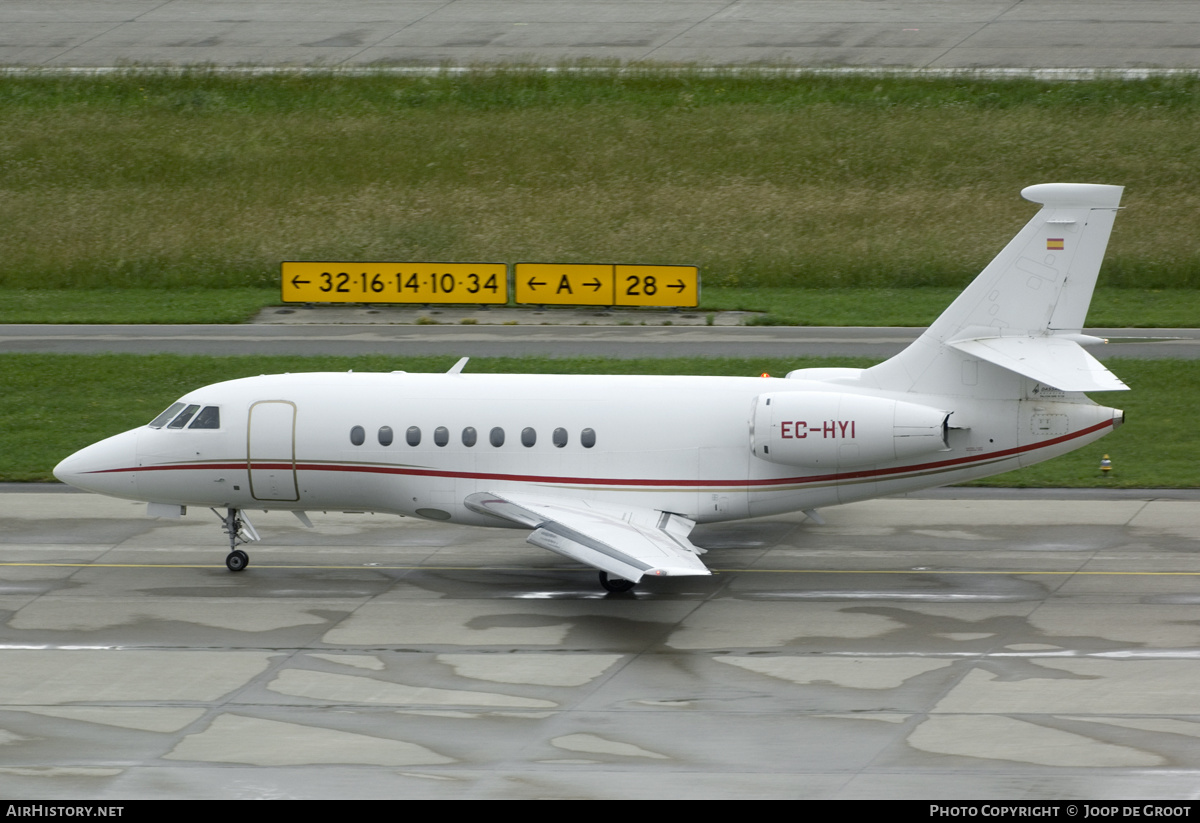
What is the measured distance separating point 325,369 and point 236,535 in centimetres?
1371

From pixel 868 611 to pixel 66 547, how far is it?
14.1m

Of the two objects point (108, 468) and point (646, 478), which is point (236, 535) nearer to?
point (108, 468)

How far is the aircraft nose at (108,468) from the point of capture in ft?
83.3

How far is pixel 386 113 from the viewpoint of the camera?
66.6 metres

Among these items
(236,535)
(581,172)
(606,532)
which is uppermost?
(581,172)

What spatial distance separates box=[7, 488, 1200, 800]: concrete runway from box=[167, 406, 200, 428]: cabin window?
250cm

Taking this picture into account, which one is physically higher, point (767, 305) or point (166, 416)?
point (767, 305)

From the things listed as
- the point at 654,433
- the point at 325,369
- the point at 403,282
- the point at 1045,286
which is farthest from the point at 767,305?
the point at 1045,286

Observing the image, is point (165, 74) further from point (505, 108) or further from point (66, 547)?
point (66, 547)

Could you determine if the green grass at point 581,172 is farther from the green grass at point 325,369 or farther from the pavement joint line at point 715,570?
the pavement joint line at point 715,570

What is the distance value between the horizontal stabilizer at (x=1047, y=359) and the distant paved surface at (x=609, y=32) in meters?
47.2

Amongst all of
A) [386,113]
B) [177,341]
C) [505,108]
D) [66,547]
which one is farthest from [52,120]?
[66,547]

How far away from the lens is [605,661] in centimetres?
2098

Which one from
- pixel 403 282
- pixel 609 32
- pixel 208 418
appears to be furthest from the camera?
pixel 609 32
